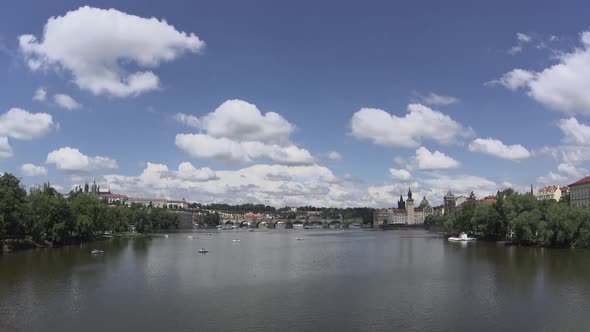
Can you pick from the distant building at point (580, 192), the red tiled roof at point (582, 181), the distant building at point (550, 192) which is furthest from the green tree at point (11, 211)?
the distant building at point (550, 192)

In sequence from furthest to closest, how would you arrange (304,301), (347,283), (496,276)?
(496,276) → (347,283) → (304,301)

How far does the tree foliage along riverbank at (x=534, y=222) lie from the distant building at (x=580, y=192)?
30.9m

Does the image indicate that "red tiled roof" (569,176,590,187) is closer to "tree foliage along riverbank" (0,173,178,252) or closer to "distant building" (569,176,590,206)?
"distant building" (569,176,590,206)

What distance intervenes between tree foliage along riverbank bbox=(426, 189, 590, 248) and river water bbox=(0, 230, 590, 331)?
1418cm

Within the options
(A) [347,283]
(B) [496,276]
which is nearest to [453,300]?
(A) [347,283]

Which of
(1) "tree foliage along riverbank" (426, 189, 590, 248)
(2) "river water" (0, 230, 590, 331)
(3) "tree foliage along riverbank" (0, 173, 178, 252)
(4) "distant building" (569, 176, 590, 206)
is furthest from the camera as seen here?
(4) "distant building" (569, 176, 590, 206)

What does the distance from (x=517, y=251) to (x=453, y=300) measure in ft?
142

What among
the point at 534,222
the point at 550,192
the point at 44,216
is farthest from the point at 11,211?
the point at 550,192

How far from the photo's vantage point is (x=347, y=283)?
141 feet

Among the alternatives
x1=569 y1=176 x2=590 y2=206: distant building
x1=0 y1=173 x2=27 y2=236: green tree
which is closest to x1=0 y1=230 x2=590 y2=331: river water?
x1=0 y1=173 x2=27 y2=236: green tree

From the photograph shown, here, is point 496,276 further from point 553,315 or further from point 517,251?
point 517,251

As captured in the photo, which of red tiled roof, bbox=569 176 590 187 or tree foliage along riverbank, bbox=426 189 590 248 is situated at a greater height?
red tiled roof, bbox=569 176 590 187

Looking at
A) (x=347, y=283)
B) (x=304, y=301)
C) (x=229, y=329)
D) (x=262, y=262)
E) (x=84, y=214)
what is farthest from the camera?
(x=84, y=214)

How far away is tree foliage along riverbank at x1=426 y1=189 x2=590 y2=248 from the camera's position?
72375 millimetres
